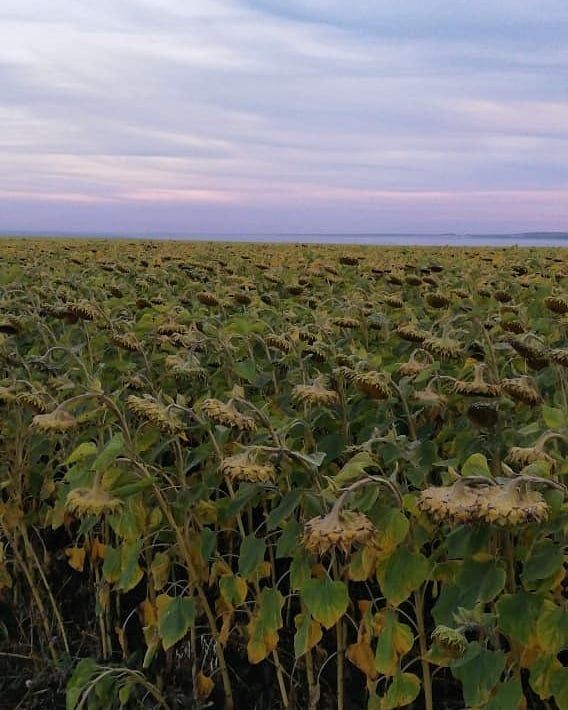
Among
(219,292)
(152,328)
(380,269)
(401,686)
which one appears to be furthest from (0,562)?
(380,269)

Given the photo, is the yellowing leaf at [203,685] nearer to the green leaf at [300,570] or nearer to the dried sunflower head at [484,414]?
the green leaf at [300,570]

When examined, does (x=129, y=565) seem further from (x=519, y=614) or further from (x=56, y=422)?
(x=519, y=614)

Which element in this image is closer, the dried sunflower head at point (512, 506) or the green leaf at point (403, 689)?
the dried sunflower head at point (512, 506)

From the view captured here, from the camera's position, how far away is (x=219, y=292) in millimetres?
5105

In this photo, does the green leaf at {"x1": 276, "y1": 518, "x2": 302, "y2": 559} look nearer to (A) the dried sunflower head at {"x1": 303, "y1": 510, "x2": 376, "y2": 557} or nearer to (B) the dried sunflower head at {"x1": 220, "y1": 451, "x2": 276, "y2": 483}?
(B) the dried sunflower head at {"x1": 220, "y1": 451, "x2": 276, "y2": 483}

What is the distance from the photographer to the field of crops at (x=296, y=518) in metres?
1.72

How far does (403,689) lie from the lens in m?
2.07

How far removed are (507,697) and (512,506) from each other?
0.65 m

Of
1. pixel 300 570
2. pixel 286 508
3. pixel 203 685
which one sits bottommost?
pixel 203 685

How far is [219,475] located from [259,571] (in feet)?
1.05

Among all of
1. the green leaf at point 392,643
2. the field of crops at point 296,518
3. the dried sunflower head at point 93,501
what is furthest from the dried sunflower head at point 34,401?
the green leaf at point 392,643

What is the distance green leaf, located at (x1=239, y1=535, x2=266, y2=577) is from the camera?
2.11 metres

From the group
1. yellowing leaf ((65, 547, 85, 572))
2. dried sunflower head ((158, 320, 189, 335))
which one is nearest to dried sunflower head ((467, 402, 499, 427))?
dried sunflower head ((158, 320, 189, 335))

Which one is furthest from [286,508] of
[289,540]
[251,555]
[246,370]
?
[246,370]
